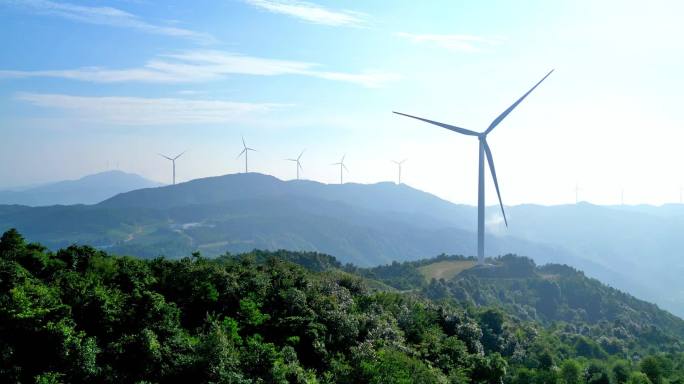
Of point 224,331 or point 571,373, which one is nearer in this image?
point 224,331

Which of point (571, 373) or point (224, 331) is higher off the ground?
point (224, 331)

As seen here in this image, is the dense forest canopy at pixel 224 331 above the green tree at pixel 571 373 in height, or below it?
above

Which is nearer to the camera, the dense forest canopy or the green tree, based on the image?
the dense forest canopy

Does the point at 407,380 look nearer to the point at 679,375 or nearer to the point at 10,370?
the point at 10,370

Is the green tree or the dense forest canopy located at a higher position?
the dense forest canopy

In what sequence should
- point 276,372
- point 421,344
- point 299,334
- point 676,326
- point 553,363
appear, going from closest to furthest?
point 276,372
point 299,334
point 421,344
point 553,363
point 676,326

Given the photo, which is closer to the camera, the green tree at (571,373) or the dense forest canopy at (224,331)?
the dense forest canopy at (224,331)

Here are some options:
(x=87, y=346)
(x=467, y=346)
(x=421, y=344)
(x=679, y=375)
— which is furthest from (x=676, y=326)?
(x=87, y=346)

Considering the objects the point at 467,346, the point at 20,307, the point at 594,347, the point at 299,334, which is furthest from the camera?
the point at 594,347
